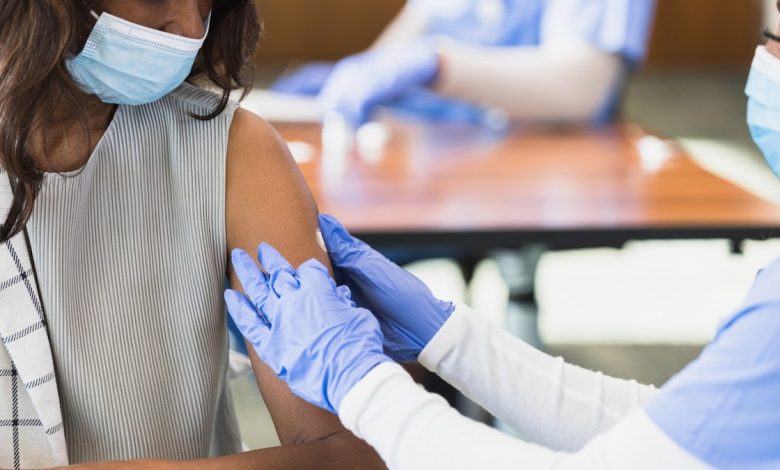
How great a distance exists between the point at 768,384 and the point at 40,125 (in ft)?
2.74

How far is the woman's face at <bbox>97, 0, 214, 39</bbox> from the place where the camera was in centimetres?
120

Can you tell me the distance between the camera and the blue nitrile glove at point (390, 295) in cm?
129

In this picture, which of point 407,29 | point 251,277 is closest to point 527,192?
point 251,277

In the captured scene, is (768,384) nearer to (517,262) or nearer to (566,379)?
(566,379)

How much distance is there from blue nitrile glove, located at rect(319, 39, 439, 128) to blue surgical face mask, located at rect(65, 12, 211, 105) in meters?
1.56

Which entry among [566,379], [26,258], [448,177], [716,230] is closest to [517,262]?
[448,177]

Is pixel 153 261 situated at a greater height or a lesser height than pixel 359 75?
greater

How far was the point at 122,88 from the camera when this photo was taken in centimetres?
122

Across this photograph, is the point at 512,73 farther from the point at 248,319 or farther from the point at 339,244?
the point at 248,319

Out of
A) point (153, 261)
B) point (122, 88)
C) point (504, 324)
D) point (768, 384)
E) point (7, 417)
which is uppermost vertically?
point (122, 88)

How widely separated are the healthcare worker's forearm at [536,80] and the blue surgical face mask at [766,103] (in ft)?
6.04

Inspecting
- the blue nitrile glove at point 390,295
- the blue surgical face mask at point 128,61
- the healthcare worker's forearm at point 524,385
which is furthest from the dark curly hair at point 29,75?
the healthcare worker's forearm at point 524,385

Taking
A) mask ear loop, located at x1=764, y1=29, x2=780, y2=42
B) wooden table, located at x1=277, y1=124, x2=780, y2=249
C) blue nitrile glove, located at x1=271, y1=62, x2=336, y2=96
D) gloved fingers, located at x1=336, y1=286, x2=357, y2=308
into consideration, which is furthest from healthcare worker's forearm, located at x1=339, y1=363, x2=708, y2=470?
blue nitrile glove, located at x1=271, y1=62, x2=336, y2=96

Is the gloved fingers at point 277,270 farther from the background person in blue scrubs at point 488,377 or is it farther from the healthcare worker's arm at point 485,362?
the healthcare worker's arm at point 485,362
